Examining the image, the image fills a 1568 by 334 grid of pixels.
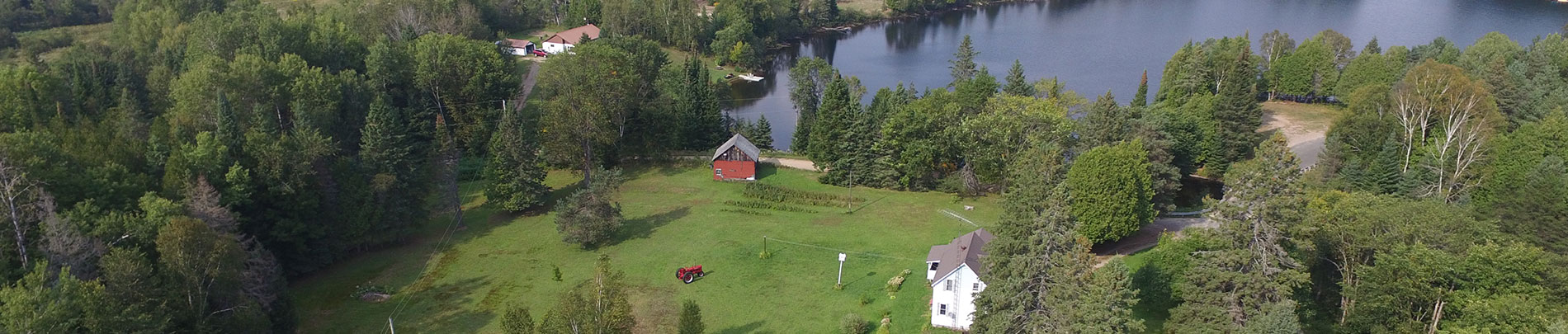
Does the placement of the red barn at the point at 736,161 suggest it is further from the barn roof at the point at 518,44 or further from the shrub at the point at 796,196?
the barn roof at the point at 518,44

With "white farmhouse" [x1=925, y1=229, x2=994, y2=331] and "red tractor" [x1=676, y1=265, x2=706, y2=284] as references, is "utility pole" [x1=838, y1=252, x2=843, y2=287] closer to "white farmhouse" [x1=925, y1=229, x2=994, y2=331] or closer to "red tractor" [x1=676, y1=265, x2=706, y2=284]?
"white farmhouse" [x1=925, y1=229, x2=994, y2=331]

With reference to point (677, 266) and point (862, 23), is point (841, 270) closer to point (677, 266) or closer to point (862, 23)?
point (677, 266)

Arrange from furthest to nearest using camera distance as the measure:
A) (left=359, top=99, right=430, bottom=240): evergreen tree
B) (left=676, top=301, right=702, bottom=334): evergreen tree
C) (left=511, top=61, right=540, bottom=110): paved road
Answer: (left=511, top=61, right=540, bottom=110): paved road → (left=359, top=99, right=430, bottom=240): evergreen tree → (left=676, top=301, right=702, bottom=334): evergreen tree

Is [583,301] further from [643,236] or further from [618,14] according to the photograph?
[618,14]

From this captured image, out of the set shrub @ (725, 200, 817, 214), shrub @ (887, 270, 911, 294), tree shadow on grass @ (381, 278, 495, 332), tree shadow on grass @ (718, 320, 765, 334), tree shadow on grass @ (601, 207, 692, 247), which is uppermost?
shrub @ (887, 270, 911, 294)

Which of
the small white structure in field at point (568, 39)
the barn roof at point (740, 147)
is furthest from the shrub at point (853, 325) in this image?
the small white structure in field at point (568, 39)

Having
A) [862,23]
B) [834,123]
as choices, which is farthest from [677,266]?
[862,23]

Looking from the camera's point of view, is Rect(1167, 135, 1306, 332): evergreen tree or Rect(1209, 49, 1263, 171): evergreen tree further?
Rect(1209, 49, 1263, 171): evergreen tree

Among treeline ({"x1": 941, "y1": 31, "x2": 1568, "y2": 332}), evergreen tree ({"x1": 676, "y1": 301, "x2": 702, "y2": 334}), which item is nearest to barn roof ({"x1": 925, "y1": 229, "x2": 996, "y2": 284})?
treeline ({"x1": 941, "y1": 31, "x2": 1568, "y2": 332})
